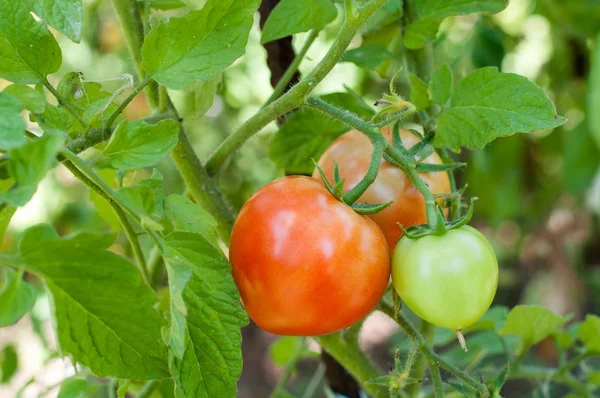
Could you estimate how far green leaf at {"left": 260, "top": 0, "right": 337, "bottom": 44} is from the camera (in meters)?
0.60

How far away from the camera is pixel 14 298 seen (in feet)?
1.26

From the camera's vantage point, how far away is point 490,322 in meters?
0.77

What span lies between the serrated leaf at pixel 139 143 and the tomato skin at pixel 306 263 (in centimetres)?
9

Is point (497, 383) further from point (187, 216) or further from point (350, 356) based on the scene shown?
point (187, 216)

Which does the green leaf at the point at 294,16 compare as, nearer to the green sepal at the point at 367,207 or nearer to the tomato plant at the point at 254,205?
the tomato plant at the point at 254,205

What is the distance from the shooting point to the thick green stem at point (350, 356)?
67 centimetres

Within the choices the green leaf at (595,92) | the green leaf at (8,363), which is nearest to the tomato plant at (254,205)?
the green leaf at (8,363)

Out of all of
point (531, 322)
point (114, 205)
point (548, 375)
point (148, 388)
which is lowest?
point (548, 375)

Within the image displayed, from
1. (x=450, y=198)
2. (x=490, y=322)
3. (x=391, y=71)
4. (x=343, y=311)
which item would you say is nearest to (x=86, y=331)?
(x=343, y=311)

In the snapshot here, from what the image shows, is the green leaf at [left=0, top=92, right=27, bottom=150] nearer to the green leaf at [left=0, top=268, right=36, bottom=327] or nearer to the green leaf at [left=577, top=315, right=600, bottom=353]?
the green leaf at [left=0, top=268, right=36, bottom=327]

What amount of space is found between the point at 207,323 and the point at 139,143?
13 cm

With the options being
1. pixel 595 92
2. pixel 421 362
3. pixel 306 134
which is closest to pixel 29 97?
pixel 306 134

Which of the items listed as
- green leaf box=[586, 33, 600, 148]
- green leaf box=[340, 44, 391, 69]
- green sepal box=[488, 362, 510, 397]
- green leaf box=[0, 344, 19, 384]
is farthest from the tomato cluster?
green leaf box=[586, 33, 600, 148]

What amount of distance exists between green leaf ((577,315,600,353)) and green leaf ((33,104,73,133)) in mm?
596
